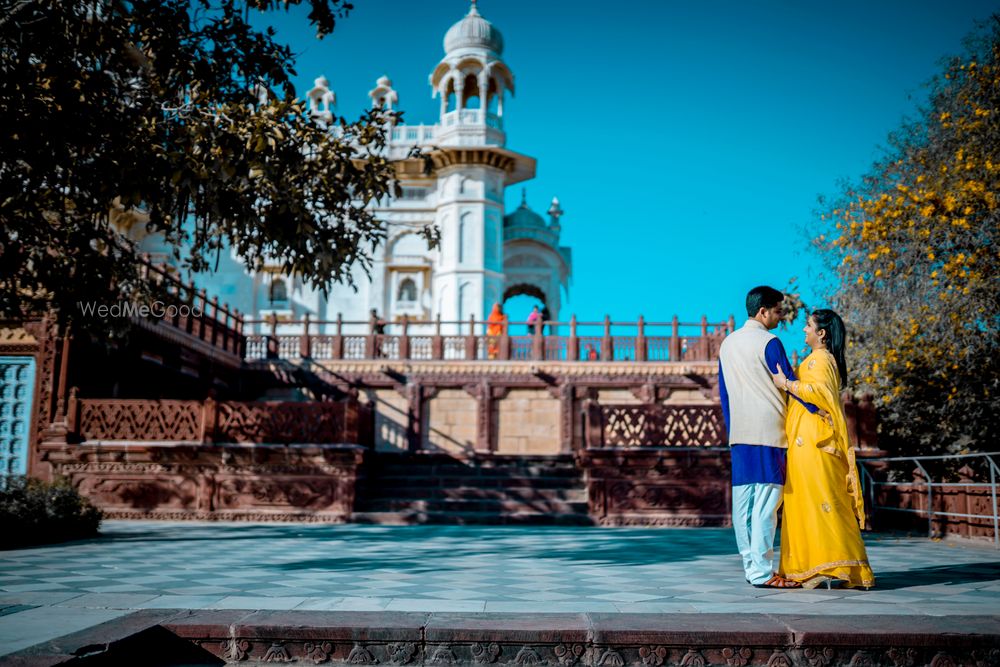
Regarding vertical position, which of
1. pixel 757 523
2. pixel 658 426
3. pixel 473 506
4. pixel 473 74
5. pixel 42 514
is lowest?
pixel 473 506

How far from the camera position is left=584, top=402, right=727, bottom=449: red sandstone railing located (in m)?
12.4

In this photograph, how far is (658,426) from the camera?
40.8 ft

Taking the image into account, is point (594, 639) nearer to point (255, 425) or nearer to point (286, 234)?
point (286, 234)

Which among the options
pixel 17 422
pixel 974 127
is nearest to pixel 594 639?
pixel 974 127

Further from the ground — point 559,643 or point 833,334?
point 833,334

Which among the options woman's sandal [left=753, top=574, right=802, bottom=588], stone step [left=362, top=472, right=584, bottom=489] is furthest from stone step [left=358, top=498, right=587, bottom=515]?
woman's sandal [left=753, top=574, right=802, bottom=588]

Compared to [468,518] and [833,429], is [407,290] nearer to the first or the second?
[468,518]

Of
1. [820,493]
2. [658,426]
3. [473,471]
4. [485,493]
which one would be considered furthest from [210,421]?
[820,493]

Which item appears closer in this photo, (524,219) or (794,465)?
(794,465)

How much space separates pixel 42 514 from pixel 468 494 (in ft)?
20.7

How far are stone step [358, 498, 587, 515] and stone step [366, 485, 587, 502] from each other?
0.20 metres

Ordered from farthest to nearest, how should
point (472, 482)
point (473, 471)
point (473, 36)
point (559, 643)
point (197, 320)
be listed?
point (473, 36) → point (197, 320) → point (473, 471) → point (472, 482) → point (559, 643)

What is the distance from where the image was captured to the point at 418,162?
29.8 m

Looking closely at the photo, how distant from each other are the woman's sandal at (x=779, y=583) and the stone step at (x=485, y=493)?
7976mm
